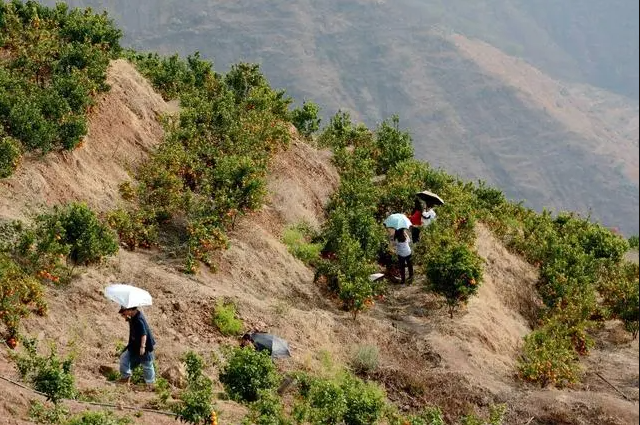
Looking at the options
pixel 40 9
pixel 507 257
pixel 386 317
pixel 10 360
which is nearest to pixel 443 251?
pixel 386 317

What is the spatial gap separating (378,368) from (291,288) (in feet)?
9.74

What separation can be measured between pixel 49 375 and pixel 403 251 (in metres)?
9.68

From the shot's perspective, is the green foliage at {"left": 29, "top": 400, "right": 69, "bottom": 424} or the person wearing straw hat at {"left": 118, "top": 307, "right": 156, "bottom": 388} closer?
the green foliage at {"left": 29, "top": 400, "right": 69, "bottom": 424}

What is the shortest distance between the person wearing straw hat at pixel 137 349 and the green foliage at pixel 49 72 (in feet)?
15.3

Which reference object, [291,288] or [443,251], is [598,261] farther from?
[291,288]

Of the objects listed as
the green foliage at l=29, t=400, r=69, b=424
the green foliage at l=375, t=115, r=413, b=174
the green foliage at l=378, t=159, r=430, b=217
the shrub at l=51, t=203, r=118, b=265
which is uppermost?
the green foliage at l=375, t=115, r=413, b=174

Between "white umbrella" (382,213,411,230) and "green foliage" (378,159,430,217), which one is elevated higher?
"green foliage" (378,159,430,217)

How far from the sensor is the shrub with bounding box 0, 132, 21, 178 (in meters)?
12.2

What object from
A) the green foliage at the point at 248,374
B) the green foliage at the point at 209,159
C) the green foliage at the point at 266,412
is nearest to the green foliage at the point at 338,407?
the green foliage at the point at 266,412

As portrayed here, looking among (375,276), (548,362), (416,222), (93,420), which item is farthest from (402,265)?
(93,420)

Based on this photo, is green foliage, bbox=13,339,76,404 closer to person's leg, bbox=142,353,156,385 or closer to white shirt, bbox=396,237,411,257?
person's leg, bbox=142,353,156,385

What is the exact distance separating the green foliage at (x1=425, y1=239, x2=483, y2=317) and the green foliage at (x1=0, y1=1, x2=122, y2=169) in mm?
8121

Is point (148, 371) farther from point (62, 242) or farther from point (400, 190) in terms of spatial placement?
point (400, 190)

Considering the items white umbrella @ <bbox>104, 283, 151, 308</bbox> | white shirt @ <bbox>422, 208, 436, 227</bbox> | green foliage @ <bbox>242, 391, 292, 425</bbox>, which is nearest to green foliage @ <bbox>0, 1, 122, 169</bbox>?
white umbrella @ <bbox>104, 283, 151, 308</bbox>
